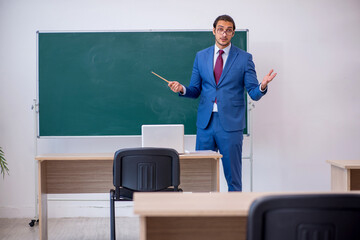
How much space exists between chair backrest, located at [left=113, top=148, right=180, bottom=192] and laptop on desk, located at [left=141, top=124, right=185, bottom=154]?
261 mm

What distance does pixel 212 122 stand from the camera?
3.55 meters

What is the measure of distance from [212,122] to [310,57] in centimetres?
178

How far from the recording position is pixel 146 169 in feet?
8.98

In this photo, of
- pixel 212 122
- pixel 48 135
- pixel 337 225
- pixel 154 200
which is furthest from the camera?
pixel 48 135

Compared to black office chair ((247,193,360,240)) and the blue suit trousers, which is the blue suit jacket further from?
black office chair ((247,193,360,240))

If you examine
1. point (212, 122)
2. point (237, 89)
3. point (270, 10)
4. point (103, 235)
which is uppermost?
point (270, 10)

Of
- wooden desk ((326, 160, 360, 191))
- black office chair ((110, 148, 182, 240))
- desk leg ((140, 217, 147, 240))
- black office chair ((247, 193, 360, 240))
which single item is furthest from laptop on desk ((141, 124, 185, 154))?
black office chair ((247, 193, 360, 240))

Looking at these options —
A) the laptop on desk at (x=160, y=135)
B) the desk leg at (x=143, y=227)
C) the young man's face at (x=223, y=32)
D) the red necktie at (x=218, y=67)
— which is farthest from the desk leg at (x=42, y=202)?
the desk leg at (x=143, y=227)

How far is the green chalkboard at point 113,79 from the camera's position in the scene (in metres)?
4.29

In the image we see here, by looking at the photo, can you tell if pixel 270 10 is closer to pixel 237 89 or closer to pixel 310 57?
pixel 310 57

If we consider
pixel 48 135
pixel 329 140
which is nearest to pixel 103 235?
pixel 48 135

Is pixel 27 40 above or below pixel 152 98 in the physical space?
above

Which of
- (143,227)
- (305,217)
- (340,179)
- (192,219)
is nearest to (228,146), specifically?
(340,179)

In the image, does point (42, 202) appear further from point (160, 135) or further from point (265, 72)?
point (265, 72)
